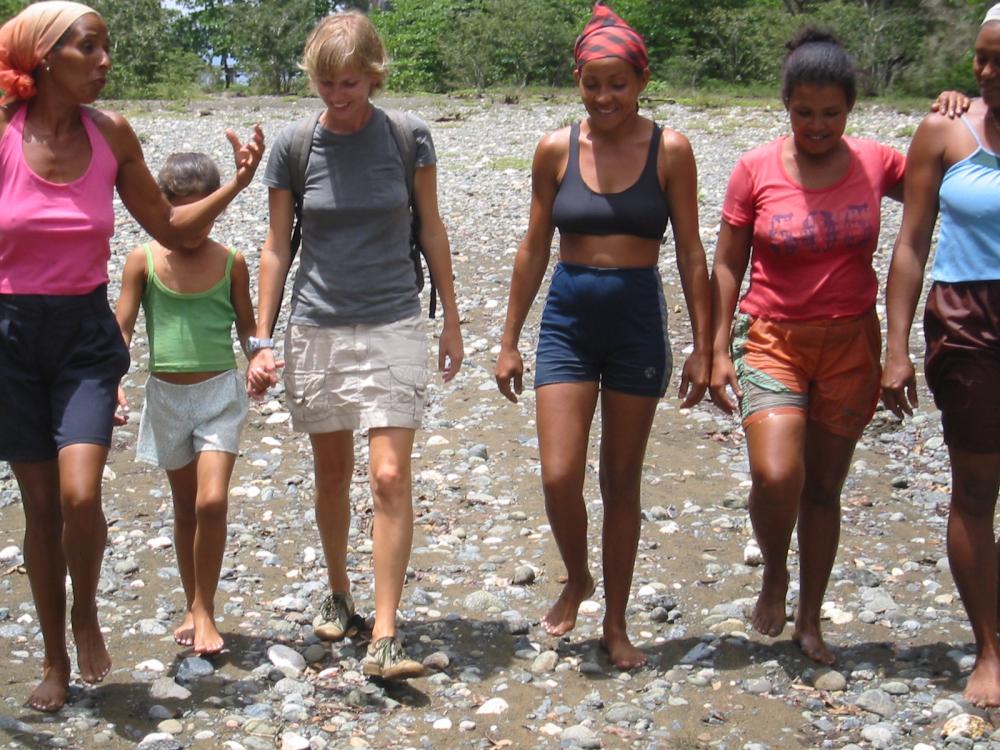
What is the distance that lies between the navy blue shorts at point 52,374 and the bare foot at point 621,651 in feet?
6.42

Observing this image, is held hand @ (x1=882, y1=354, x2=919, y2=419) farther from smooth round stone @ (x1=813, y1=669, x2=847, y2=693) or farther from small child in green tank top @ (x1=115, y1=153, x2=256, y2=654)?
small child in green tank top @ (x1=115, y1=153, x2=256, y2=654)

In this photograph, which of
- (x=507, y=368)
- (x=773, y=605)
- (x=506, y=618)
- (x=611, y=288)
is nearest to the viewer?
(x=611, y=288)

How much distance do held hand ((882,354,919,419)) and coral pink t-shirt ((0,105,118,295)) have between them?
2631 millimetres

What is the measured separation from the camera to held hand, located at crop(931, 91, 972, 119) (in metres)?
4.54

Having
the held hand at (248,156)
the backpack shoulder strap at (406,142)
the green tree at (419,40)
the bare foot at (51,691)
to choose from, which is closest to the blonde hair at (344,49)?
the backpack shoulder strap at (406,142)

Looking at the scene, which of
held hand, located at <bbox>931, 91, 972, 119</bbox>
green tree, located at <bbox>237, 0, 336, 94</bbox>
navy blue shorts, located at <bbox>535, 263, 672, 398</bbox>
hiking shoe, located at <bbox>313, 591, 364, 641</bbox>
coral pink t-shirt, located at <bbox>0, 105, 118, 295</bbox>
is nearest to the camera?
coral pink t-shirt, located at <bbox>0, 105, 118, 295</bbox>

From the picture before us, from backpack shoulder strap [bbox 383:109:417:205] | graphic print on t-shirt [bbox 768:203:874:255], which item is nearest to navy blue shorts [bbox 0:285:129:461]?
backpack shoulder strap [bbox 383:109:417:205]

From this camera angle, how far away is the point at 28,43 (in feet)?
14.3

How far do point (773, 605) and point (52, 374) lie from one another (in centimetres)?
269

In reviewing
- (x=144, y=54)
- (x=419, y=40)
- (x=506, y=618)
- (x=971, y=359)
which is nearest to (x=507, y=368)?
(x=506, y=618)

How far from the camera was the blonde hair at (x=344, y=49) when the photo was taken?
475 centimetres

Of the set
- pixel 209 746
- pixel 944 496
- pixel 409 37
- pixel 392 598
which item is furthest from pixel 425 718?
pixel 409 37

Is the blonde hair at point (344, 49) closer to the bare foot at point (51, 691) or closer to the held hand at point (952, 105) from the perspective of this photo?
the held hand at point (952, 105)

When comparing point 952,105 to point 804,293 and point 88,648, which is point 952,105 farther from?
point 88,648
